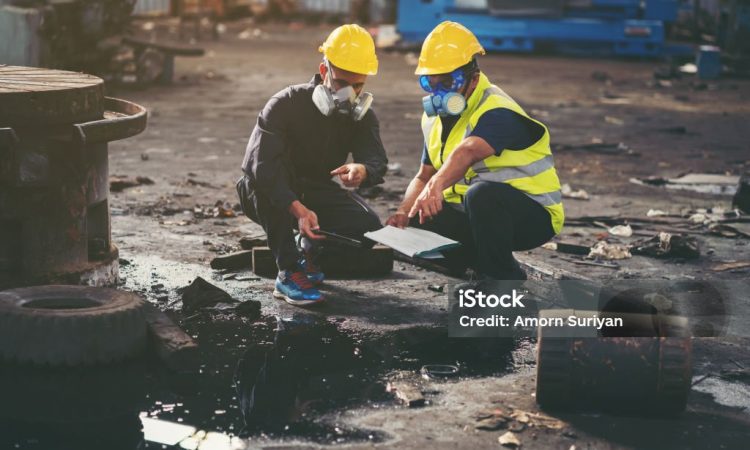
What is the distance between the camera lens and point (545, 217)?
5289mm

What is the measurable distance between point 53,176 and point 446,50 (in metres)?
1.85

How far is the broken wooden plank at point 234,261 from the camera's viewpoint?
6.05m

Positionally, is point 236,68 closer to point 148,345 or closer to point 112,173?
point 112,173

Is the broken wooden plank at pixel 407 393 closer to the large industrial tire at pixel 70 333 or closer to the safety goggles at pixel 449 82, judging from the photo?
the large industrial tire at pixel 70 333

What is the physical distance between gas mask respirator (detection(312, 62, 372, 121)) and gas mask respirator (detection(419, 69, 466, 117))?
312mm

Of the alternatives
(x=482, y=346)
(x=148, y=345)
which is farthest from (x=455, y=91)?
(x=148, y=345)

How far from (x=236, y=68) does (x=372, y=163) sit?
11.2 m

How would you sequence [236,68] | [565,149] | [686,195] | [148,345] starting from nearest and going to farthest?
[148,345] < [686,195] < [565,149] < [236,68]

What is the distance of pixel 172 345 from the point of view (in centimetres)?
448

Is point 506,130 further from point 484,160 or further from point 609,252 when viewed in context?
point 609,252

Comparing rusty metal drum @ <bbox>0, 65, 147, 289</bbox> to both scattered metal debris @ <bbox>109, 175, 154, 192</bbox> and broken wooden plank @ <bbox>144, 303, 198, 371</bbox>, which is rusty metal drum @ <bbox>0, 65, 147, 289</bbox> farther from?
scattered metal debris @ <bbox>109, 175, 154, 192</bbox>

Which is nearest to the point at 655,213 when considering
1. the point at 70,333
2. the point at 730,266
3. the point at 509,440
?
the point at 730,266

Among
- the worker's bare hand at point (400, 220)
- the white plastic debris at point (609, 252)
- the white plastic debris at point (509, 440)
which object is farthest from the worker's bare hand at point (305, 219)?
the white plastic debris at point (609, 252)

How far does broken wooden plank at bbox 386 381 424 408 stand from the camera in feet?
13.7
